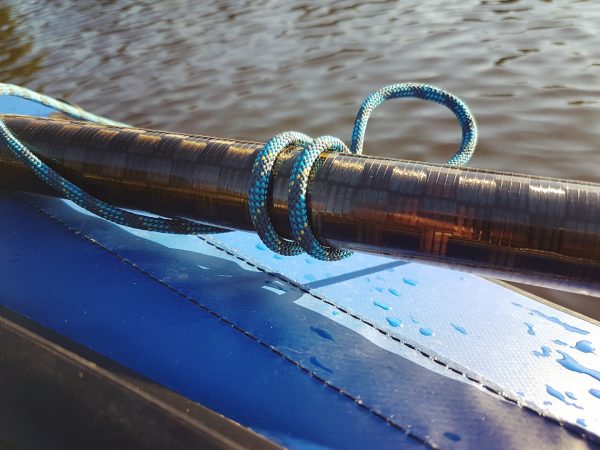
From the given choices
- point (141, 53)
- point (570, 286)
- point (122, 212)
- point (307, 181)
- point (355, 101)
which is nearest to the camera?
point (570, 286)

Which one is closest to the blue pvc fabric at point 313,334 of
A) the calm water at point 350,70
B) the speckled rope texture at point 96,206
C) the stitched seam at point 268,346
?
the stitched seam at point 268,346

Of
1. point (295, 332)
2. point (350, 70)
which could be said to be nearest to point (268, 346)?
point (295, 332)

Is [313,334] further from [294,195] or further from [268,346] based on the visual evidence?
[294,195]

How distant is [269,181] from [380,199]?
0.23 m

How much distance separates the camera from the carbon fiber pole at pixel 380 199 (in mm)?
872

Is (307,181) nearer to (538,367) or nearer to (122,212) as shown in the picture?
(122,212)

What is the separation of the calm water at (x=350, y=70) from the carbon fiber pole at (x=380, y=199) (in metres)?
1.42

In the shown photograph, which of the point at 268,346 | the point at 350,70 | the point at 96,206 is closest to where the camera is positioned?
the point at 268,346

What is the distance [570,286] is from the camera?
3.00 ft

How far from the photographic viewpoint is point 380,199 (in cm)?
98

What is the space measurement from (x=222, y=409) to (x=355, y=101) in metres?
3.24

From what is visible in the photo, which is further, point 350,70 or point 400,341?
point 350,70

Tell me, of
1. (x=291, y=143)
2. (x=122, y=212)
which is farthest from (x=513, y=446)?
(x=122, y=212)

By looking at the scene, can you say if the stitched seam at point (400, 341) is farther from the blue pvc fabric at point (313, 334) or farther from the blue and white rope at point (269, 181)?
the blue and white rope at point (269, 181)
